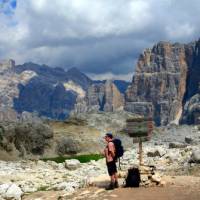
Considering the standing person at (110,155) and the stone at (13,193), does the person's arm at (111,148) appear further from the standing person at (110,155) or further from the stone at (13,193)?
the stone at (13,193)

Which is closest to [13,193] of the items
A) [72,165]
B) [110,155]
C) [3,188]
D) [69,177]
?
[3,188]

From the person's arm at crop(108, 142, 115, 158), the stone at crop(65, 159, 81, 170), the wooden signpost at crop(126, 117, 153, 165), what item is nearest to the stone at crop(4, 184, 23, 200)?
the person's arm at crop(108, 142, 115, 158)

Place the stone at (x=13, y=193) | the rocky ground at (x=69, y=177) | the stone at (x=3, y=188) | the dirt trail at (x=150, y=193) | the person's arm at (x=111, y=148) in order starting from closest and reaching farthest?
the dirt trail at (x=150, y=193), the person's arm at (x=111, y=148), the rocky ground at (x=69, y=177), the stone at (x=13, y=193), the stone at (x=3, y=188)

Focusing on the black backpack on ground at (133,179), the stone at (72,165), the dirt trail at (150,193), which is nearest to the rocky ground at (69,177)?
the stone at (72,165)

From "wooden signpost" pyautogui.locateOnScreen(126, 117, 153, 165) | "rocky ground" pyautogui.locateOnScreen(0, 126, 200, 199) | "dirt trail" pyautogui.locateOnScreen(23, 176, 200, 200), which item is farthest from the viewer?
"rocky ground" pyautogui.locateOnScreen(0, 126, 200, 199)

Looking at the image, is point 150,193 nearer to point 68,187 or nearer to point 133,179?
point 133,179

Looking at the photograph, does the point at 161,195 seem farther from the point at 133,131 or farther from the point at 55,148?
the point at 55,148

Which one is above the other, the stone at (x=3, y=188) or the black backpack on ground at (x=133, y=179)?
the black backpack on ground at (x=133, y=179)

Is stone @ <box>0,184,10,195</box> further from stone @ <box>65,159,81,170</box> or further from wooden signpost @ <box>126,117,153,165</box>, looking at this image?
stone @ <box>65,159,81,170</box>

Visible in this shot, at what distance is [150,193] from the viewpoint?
26141mm

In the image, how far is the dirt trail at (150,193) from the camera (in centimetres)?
2538

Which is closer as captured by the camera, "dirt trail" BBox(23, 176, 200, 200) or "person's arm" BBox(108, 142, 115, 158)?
"dirt trail" BBox(23, 176, 200, 200)

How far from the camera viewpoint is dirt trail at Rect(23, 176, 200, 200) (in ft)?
83.3

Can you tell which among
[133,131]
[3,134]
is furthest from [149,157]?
[3,134]
